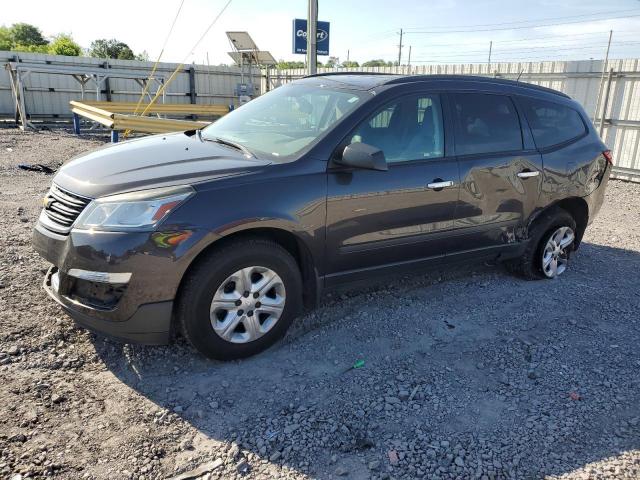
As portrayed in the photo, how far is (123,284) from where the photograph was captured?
3.06m

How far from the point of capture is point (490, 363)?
3711 millimetres

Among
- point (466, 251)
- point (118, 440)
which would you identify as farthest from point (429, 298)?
point (118, 440)

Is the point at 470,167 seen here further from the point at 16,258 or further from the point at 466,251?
the point at 16,258

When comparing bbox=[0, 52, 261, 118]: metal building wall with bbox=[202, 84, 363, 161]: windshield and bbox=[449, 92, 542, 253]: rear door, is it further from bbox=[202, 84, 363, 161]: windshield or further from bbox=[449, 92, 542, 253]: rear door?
bbox=[449, 92, 542, 253]: rear door

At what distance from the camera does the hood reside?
10.6ft

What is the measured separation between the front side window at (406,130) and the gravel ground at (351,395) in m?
1.31

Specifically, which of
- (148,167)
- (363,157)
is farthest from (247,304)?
(363,157)

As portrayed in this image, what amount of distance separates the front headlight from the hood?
74 millimetres

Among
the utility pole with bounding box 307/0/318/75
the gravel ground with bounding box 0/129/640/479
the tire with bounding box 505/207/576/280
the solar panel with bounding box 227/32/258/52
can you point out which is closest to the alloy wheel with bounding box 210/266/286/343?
the gravel ground with bounding box 0/129/640/479

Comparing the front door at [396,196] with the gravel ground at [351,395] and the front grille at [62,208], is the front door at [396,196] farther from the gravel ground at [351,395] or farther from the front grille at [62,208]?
the front grille at [62,208]

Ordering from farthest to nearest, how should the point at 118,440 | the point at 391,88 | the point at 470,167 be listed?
1. the point at 470,167
2. the point at 391,88
3. the point at 118,440

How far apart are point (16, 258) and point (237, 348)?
9.16 ft

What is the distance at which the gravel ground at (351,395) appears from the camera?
2701 mm

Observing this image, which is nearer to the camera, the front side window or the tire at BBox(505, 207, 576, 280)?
the front side window
